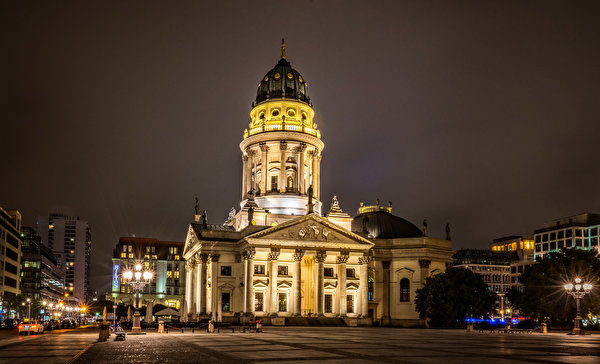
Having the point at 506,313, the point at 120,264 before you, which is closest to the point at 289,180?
the point at 120,264

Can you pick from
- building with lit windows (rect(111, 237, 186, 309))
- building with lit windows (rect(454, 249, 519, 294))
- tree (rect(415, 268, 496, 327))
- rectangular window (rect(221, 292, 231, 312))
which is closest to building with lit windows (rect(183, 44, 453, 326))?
rectangular window (rect(221, 292, 231, 312))

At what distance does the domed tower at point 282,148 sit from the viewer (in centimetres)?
9982

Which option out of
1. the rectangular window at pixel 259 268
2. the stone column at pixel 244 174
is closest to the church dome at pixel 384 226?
the stone column at pixel 244 174

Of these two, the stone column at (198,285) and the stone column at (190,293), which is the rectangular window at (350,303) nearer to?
the stone column at (198,285)

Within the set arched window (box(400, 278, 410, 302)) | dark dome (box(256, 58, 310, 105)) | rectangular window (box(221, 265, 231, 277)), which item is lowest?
arched window (box(400, 278, 410, 302))

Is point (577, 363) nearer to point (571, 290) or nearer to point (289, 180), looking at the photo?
point (571, 290)

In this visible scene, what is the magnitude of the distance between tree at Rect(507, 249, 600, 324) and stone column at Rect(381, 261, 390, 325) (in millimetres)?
20108

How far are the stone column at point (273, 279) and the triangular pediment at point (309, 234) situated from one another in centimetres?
156

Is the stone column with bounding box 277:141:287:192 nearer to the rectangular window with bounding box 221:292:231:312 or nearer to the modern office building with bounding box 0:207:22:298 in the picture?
the rectangular window with bounding box 221:292:231:312

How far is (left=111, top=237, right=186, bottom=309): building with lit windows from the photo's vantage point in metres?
147

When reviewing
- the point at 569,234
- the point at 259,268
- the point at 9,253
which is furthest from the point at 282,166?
the point at 569,234

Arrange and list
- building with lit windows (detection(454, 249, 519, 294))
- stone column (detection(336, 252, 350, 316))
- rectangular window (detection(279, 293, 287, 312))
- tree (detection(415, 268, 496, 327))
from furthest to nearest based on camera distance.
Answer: building with lit windows (detection(454, 249, 519, 294))
stone column (detection(336, 252, 350, 316))
rectangular window (detection(279, 293, 287, 312))
tree (detection(415, 268, 496, 327))

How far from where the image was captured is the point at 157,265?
153 m

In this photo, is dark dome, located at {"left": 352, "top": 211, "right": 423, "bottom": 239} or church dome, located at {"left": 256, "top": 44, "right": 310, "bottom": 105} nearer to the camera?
dark dome, located at {"left": 352, "top": 211, "right": 423, "bottom": 239}
